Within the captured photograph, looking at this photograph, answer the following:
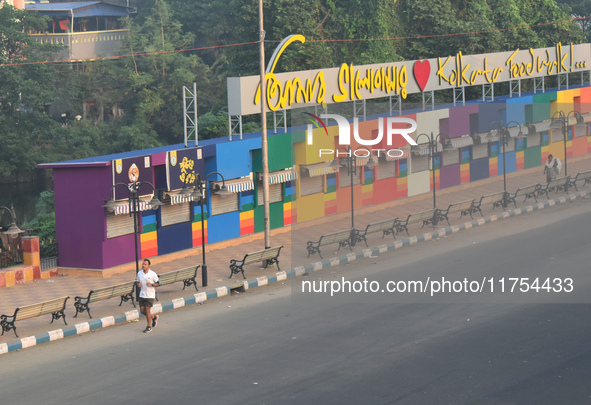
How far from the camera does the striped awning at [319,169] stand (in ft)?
107

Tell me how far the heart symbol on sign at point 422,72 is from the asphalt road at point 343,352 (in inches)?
557

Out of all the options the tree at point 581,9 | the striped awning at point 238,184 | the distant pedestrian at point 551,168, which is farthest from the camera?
the tree at point 581,9

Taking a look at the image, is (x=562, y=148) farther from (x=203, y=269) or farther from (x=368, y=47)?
(x=203, y=269)

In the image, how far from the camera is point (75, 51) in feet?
272

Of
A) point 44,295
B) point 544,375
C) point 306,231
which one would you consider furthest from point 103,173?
point 544,375

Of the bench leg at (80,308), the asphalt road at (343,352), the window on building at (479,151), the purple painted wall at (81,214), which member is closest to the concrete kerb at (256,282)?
the asphalt road at (343,352)

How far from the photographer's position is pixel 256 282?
25.0 metres

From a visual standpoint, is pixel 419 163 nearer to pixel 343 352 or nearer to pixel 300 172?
pixel 300 172

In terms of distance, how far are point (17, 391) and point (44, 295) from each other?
315 inches

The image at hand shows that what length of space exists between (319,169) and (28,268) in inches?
437

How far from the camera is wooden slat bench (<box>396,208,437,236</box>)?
30.8 m

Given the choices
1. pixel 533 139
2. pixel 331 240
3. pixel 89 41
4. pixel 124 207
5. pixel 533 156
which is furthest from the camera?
pixel 89 41

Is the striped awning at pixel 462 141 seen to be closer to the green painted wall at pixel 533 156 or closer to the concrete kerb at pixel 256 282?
the concrete kerb at pixel 256 282

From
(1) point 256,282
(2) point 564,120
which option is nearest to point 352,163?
(1) point 256,282
